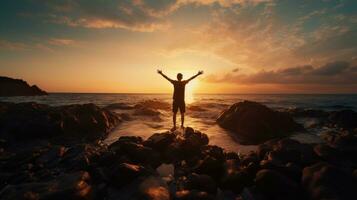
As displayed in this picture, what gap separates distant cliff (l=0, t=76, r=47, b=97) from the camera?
76.4 m

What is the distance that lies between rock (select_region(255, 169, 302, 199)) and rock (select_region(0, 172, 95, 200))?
10.4ft

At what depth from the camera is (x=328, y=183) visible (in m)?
4.07

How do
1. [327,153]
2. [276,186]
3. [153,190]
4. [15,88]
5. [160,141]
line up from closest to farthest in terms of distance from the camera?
[153,190] < [276,186] < [327,153] < [160,141] < [15,88]

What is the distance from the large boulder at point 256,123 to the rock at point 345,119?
308 cm

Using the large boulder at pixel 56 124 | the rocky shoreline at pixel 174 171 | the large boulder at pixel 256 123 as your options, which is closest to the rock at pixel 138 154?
the rocky shoreline at pixel 174 171

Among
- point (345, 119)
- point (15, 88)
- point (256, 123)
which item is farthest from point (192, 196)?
point (15, 88)

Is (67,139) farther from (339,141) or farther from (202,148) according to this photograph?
(339,141)

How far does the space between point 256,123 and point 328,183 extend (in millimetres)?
7505

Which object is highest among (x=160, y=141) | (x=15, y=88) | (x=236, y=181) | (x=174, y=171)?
(x=15, y=88)

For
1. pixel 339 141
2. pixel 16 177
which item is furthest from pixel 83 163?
pixel 339 141

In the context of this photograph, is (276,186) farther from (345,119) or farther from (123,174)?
(345,119)

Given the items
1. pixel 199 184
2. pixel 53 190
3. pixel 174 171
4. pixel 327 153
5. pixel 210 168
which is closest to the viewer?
pixel 53 190

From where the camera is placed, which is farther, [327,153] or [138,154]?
[138,154]

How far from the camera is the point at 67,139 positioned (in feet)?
31.0
